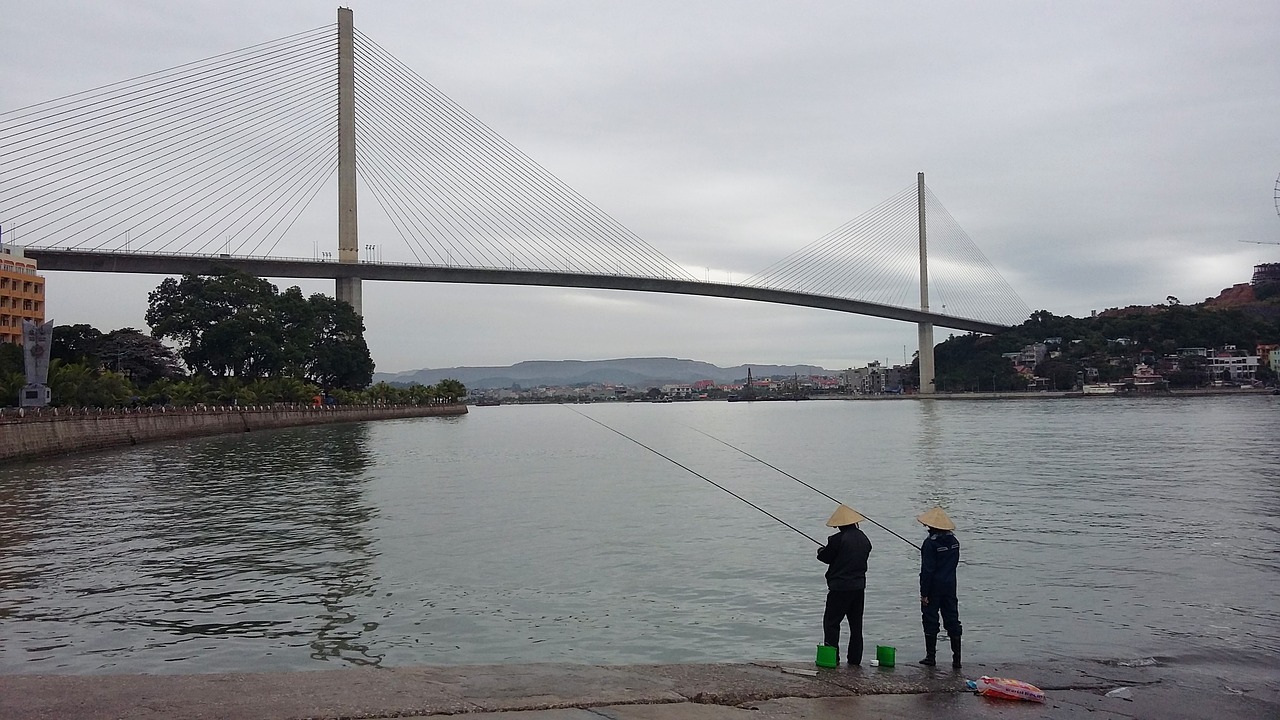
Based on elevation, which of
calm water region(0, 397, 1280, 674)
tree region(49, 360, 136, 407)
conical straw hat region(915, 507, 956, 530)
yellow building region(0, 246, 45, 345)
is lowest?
calm water region(0, 397, 1280, 674)

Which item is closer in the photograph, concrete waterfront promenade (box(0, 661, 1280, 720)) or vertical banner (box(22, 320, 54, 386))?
concrete waterfront promenade (box(0, 661, 1280, 720))

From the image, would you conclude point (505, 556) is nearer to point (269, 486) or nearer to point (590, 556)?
point (590, 556)

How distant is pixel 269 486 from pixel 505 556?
12614mm

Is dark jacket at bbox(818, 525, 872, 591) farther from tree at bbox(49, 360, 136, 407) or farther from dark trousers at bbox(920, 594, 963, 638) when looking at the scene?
tree at bbox(49, 360, 136, 407)

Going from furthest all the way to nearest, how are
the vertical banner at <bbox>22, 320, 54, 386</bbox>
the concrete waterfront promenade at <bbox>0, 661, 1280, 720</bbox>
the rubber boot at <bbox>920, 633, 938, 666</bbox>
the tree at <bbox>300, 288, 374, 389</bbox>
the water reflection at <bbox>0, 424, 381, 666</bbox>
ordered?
1. the tree at <bbox>300, 288, 374, 389</bbox>
2. the vertical banner at <bbox>22, 320, 54, 386</bbox>
3. the water reflection at <bbox>0, 424, 381, 666</bbox>
4. the rubber boot at <bbox>920, 633, 938, 666</bbox>
5. the concrete waterfront promenade at <bbox>0, 661, 1280, 720</bbox>

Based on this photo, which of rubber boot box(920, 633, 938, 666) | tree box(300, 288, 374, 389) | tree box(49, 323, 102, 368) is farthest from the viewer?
tree box(300, 288, 374, 389)

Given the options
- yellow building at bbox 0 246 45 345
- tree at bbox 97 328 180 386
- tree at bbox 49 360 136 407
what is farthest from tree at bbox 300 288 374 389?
tree at bbox 49 360 136 407

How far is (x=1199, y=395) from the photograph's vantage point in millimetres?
120562

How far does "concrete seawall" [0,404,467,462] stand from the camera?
1210 inches

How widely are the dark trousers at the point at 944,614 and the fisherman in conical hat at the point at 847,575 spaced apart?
0.55 m

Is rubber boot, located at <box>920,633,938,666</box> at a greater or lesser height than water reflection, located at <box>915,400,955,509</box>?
greater

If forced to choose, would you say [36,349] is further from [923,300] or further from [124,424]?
[923,300]

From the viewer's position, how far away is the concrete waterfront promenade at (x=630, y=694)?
5852mm

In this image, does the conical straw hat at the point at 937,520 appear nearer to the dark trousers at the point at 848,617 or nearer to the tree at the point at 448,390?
the dark trousers at the point at 848,617
